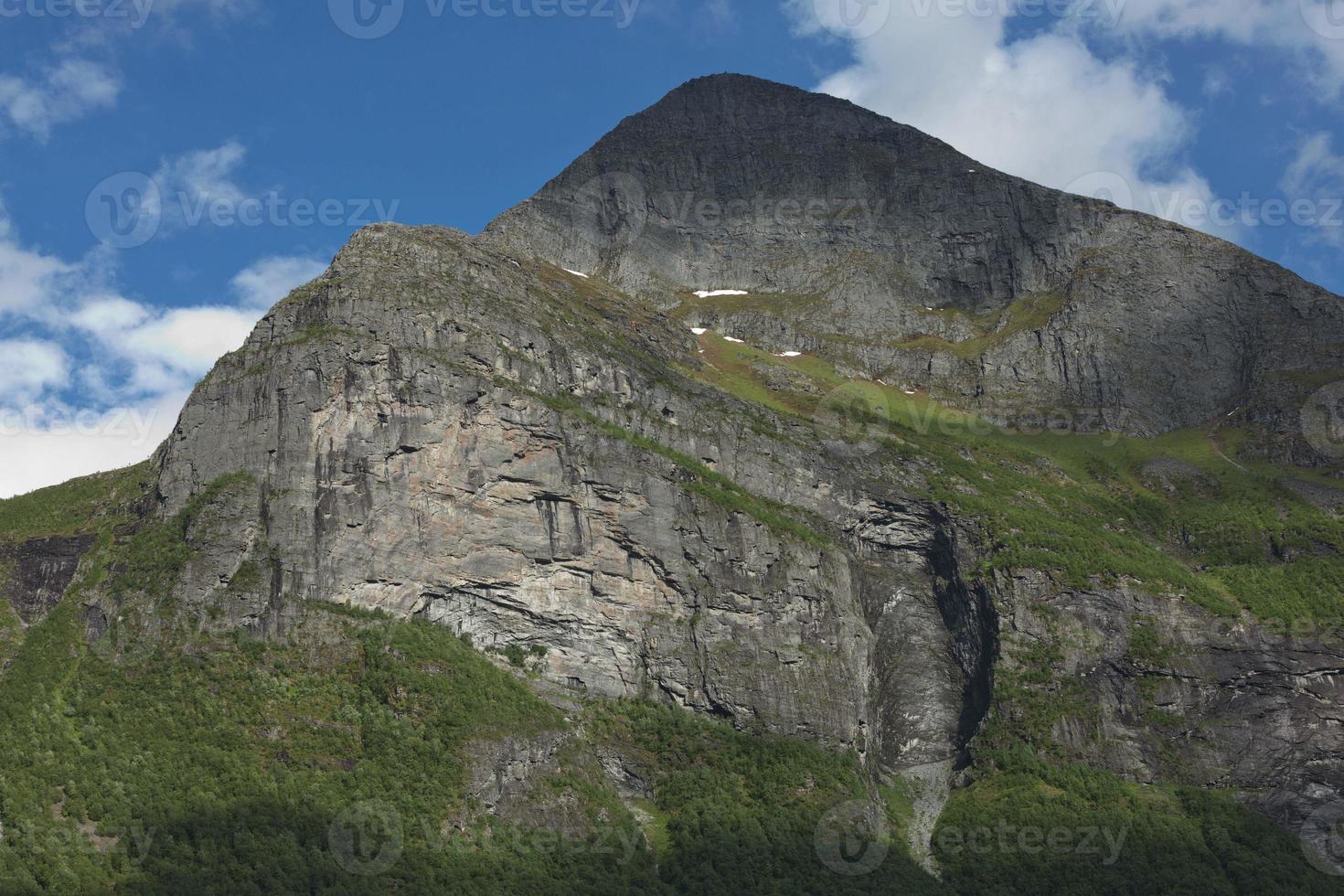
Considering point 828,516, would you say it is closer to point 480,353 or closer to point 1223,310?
point 480,353

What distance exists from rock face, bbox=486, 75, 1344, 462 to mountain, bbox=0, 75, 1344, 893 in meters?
21.2

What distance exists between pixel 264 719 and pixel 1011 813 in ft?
173

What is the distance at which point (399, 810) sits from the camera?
8250 cm

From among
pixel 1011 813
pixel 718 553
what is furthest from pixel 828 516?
pixel 1011 813

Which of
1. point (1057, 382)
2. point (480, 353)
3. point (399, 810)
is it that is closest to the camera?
point (399, 810)
